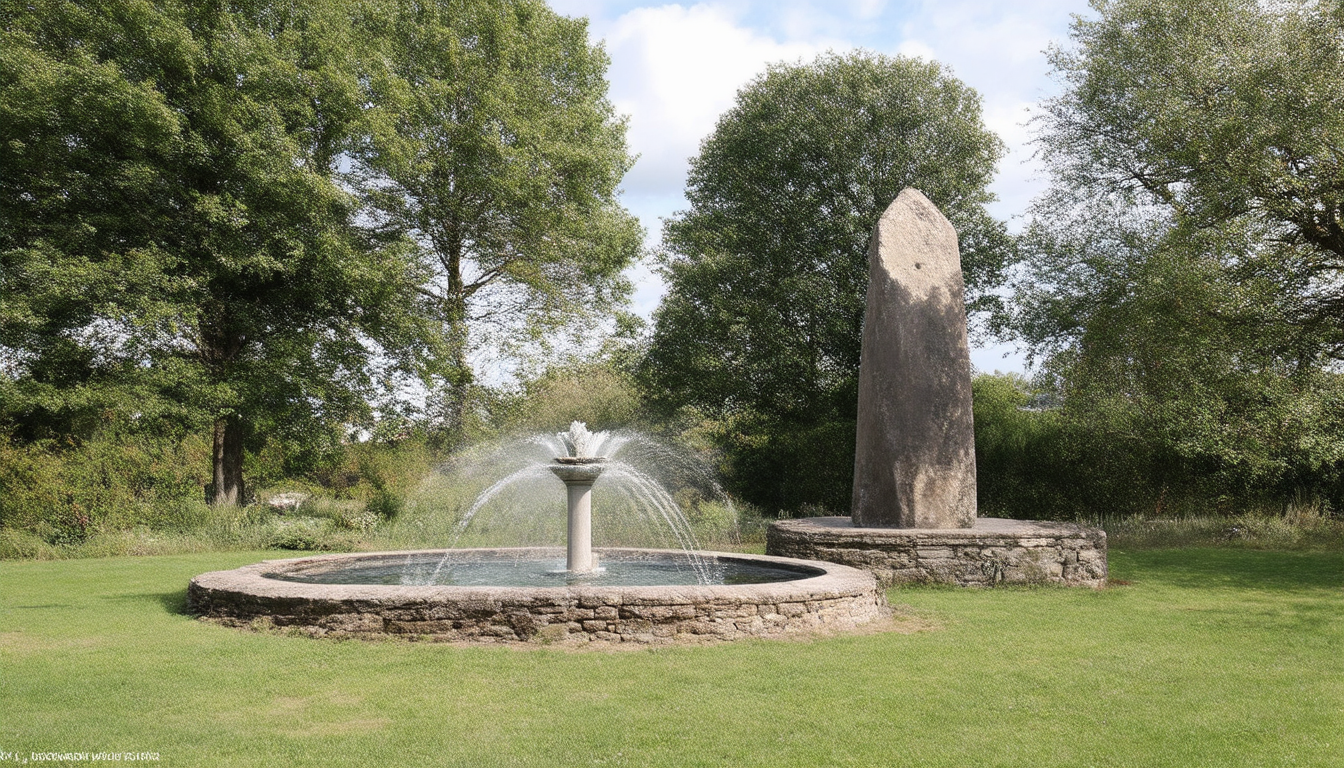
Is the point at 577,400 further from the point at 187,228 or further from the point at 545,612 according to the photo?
the point at 545,612

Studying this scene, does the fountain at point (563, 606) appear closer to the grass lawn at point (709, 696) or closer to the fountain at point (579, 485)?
the fountain at point (579, 485)

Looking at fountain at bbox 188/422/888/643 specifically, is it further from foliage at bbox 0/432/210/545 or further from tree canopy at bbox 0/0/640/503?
tree canopy at bbox 0/0/640/503

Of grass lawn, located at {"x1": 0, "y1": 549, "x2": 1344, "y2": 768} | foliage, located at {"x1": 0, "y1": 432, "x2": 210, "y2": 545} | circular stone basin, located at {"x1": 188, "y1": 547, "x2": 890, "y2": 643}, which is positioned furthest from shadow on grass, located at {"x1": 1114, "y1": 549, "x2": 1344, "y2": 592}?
foliage, located at {"x1": 0, "y1": 432, "x2": 210, "y2": 545}

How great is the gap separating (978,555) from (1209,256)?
7428mm

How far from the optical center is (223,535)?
16.0 metres

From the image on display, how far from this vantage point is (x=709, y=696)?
5402 mm

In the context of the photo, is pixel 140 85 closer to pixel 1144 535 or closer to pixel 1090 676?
pixel 1090 676

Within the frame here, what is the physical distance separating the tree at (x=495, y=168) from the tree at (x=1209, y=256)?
11349 mm

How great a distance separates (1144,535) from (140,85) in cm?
2057

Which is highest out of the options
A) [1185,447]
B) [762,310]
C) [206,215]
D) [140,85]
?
[140,85]

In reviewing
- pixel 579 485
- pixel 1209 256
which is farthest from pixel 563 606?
pixel 1209 256

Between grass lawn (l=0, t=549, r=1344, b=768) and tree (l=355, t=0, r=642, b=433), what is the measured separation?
1406 centimetres

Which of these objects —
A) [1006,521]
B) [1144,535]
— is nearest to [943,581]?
[1006,521]

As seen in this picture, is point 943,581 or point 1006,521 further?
point 1006,521
